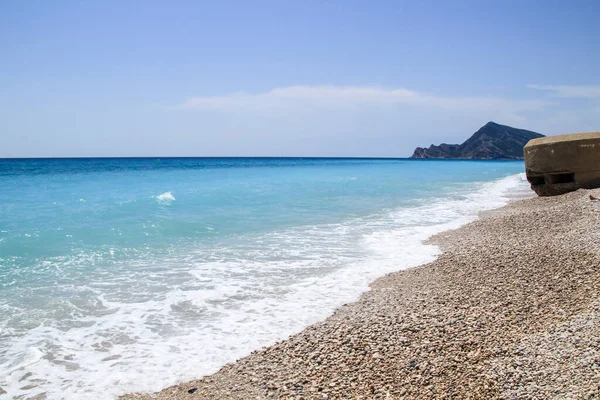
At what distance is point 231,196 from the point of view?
78.5ft

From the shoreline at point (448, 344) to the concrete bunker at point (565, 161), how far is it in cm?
927

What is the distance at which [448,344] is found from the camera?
4.62m

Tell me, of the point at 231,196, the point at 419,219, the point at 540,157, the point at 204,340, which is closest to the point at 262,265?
the point at 204,340

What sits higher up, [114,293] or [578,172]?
[578,172]

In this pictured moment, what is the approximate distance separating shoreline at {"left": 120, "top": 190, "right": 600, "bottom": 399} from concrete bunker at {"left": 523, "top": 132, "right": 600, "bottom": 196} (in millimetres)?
9270

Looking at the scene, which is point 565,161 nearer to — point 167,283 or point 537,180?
point 537,180

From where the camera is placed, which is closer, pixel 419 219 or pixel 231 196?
pixel 419 219

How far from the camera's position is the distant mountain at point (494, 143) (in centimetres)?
13550

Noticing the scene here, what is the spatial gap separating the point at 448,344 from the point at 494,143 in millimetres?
150198

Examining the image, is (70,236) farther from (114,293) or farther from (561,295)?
(561,295)

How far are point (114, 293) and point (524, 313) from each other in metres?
6.84

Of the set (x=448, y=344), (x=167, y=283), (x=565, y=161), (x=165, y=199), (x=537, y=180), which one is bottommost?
(x=167, y=283)

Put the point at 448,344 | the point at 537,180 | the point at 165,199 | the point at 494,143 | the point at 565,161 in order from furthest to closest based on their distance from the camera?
the point at 494,143 → the point at 165,199 → the point at 537,180 → the point at 565,161 → the point at 448,344

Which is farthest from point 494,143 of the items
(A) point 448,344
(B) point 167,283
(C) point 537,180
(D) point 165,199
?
(A) point 448,344
